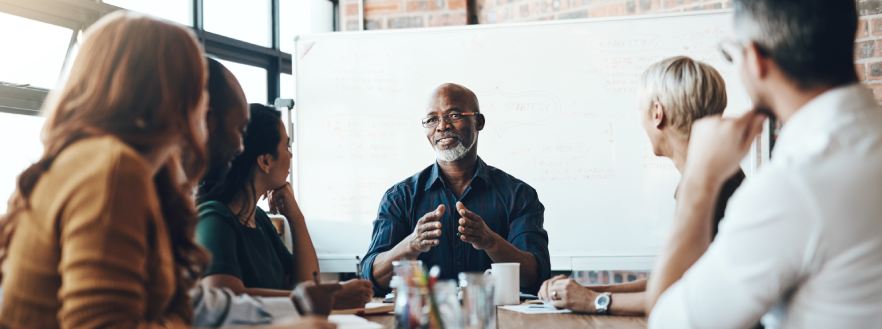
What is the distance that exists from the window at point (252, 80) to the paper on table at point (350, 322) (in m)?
2.48

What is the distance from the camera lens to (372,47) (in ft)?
13.4

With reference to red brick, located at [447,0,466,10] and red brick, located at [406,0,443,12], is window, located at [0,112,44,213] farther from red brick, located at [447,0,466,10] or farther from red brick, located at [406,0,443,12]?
red brick, located at [447,0,466,10]

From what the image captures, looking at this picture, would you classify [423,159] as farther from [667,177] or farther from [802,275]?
[802,275]

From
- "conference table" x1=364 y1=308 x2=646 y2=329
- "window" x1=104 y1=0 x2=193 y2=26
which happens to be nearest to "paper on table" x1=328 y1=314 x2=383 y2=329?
"conference table" x1=364 y1=308 x2=646 y2=329

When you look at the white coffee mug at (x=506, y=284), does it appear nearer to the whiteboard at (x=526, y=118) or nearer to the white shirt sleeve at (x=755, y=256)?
the white shirt sleeve at (x=755, y=256)

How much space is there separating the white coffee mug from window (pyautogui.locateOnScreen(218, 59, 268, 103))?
2352 millimetres

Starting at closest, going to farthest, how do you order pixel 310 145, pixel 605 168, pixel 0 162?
pixel 0 162, pixel 605 168, pixel 310 145

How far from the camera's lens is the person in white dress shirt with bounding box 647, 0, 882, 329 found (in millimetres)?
1042

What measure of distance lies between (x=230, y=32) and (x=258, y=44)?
23cm

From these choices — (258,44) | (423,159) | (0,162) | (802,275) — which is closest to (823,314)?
(802,275)

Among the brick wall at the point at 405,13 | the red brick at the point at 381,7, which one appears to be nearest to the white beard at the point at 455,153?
the brick wall at the point at 405,13

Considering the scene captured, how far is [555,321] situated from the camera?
74.8 inches

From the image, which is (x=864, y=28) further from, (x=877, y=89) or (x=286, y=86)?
(x=286, y=86)

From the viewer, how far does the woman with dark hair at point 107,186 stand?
3.16 ft
